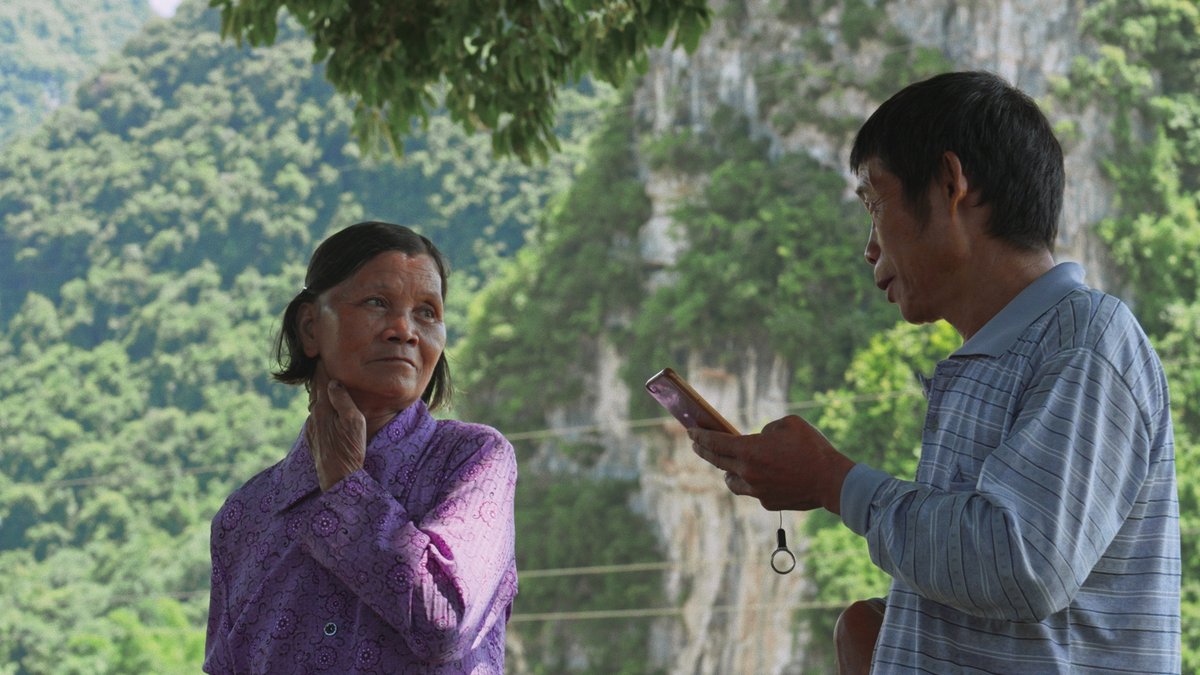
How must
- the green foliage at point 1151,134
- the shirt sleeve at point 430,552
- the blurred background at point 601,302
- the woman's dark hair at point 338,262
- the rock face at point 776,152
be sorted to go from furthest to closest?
the rock face at point 776,152 → the blurred background at point 601,302 → the green foliage at point 1151,134 → the woman's dark hair at point 338,262 → the shirt sleeve at point 430,552

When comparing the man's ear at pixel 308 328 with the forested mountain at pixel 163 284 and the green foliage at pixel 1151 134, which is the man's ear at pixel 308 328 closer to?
the green foliage at pixel 1151 134

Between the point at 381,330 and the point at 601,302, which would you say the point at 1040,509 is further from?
the point at 601,302

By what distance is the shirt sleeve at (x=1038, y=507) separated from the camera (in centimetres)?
128

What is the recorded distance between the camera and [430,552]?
1.70 meters

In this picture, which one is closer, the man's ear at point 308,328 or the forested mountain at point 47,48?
the man's ear at point 308,328

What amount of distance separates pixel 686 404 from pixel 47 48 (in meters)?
54.1

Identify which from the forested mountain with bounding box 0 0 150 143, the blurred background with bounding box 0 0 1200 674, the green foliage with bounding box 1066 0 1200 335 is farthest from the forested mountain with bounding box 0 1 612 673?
the green foliage with bounding box 1066 0 1200 335

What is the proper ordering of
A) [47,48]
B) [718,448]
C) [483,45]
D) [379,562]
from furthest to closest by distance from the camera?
[47,48] → [483,45] → [379,562] → [718,448]

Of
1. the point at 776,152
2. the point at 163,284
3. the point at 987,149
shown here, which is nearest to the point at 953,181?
the point at 987,149

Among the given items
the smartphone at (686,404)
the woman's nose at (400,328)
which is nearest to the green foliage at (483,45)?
the woman's nose at (400,328)

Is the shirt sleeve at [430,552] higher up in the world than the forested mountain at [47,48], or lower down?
lower down

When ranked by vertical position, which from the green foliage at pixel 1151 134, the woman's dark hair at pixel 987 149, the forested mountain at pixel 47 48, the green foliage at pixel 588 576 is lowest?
the green foliage at pixel 588 576

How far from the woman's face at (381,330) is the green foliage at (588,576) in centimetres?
2188

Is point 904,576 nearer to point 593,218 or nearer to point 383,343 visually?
point 383,343
